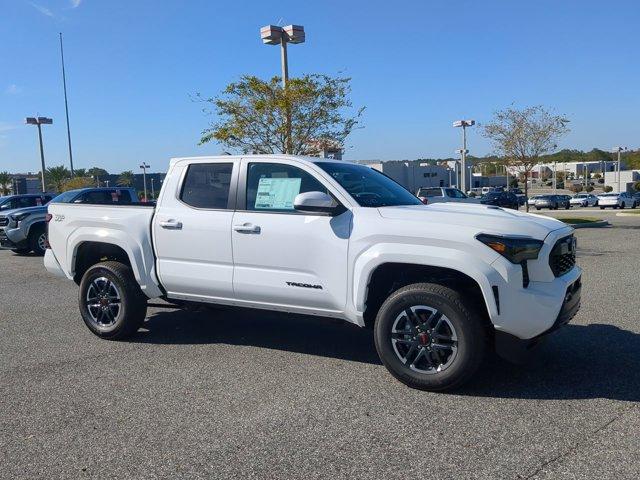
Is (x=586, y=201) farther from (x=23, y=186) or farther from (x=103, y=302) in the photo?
(x=103, y=302)

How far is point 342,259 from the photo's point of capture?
4.98 m

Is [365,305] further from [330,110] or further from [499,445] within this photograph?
[330,110]

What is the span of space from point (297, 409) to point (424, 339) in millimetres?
1113

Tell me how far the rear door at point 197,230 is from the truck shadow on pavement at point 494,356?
67 cm

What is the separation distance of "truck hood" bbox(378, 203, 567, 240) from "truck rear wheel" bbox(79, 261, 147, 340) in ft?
9.45

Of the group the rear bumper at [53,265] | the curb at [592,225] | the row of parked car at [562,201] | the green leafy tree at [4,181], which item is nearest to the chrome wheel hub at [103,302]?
the rear bumper at [53,265]

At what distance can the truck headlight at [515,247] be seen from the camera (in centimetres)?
442

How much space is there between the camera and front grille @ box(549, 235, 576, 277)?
182 inches

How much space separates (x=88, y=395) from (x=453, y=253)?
3.06m

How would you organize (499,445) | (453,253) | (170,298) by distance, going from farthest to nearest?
(170,298) → (453,253) → (499,445)

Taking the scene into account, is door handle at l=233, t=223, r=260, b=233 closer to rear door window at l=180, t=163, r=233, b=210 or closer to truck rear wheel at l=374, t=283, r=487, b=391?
rear door window at l=180, t=163, r=233, b=210

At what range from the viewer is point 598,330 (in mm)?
6363

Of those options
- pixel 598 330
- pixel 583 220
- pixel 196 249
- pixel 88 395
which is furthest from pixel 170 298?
pixel 583 220

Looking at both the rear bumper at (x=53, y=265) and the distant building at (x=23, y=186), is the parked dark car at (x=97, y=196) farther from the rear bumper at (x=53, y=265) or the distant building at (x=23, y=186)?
the distant building at (x=23, y=186)
